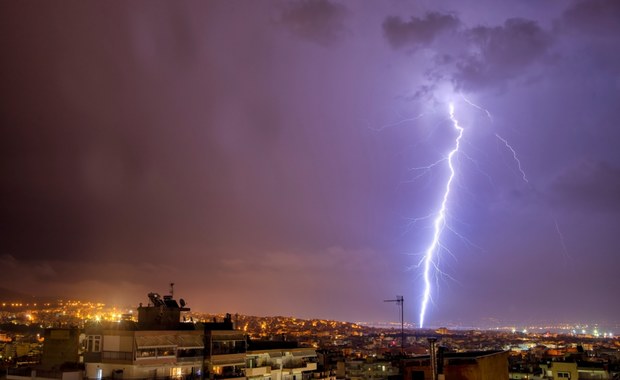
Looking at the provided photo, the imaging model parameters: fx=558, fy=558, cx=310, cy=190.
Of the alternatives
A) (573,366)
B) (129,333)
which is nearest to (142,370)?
(129,333)

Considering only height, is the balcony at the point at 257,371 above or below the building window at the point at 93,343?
below

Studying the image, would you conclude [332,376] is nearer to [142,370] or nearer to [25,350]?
[142,370]

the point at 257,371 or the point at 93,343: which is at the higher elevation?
the point at 93,343

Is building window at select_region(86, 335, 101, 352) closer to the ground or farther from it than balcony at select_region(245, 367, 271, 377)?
farther from it

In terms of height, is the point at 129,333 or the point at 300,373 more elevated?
the point at 129,333

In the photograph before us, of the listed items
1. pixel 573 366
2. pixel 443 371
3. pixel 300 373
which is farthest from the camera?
pixel 573 366

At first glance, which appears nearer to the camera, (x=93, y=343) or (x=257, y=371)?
(x=93, y=343)

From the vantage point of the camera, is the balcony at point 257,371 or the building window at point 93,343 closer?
the building window at point 93,343

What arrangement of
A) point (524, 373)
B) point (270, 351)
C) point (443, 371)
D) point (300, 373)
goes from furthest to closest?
1. point (524, 373)
2. point (300, 373)
3. point (270, 351)
4. point (443, 371)
